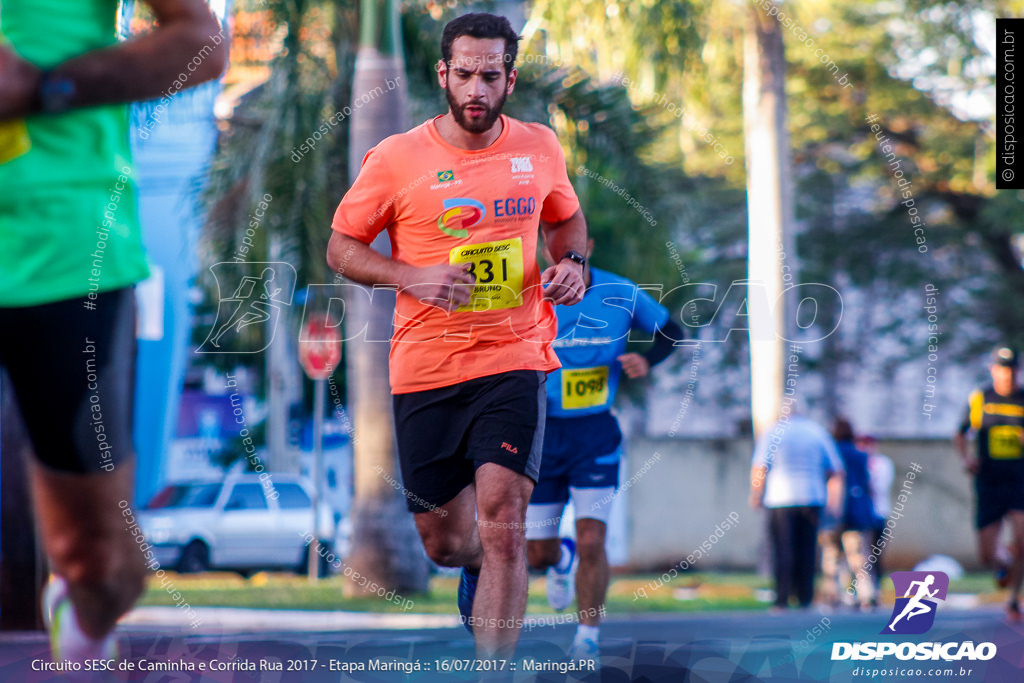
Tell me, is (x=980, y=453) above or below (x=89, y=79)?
below

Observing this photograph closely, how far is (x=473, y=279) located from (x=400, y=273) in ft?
0.74

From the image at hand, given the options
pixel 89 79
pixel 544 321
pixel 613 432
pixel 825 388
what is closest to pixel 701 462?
pixel 825 388

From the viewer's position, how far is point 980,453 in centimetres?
970

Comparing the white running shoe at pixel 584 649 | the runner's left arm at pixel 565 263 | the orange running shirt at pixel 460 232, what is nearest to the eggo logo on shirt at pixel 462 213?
the orange running shirt at pixel 460 232

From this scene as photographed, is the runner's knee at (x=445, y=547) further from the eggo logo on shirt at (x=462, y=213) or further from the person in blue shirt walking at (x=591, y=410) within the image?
the person in blue shirt walking at (x=591, y=410)

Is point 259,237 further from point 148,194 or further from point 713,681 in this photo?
point 713,681

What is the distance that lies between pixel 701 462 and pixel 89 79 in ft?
64.0

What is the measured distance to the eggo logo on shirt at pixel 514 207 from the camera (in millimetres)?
4094

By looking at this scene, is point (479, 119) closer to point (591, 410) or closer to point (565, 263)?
point (565, 263)

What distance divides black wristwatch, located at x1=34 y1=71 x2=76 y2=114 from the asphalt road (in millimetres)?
1321

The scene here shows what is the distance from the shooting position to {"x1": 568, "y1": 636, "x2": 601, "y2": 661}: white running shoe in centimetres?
518

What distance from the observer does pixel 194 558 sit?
16.6 m

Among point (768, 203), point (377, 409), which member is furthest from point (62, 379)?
point (768, 203)

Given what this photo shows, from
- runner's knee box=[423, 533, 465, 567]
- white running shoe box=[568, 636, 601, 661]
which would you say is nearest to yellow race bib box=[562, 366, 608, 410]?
white running shoe box=[568, 636, 601, 661]
